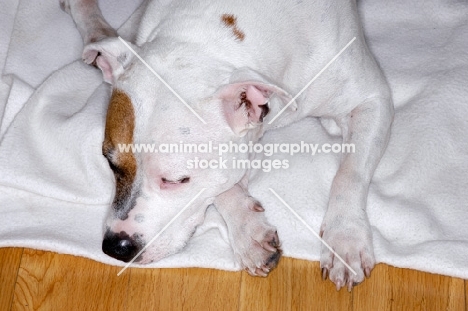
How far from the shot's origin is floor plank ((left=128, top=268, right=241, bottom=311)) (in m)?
3.40

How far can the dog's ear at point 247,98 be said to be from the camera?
2.83 meters

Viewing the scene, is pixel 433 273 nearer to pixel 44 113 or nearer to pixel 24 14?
pixel 44 113

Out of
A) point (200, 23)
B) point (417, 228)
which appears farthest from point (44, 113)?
point (417, 228)

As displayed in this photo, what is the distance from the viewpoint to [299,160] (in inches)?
149

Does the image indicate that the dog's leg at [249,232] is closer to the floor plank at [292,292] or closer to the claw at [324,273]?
the floor plank at [292,292]

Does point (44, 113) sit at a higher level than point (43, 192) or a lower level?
higher

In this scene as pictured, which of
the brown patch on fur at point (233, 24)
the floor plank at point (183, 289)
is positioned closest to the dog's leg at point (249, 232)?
Result: the floor plank at point (183, 289)

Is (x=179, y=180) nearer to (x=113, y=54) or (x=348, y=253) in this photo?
(x=113, y=54)

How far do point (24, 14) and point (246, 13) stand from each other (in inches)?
71.1

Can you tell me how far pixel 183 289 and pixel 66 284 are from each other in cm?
54

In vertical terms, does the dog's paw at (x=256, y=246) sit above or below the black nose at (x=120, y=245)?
below

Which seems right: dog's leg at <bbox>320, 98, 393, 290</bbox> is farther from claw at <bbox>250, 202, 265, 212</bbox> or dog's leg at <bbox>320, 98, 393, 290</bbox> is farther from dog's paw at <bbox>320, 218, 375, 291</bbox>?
claw at <bbox>250, 202, 265, 212</bbox>

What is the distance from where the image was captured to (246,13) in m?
3.13

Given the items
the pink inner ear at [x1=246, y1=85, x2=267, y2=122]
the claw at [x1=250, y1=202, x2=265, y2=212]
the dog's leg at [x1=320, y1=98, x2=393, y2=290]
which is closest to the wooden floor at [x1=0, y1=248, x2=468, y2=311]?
the dog's leg at [x1=320, y1=98, x2=393, y2=290]
